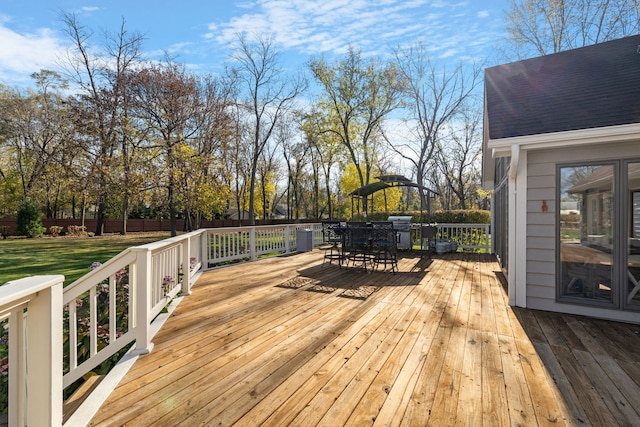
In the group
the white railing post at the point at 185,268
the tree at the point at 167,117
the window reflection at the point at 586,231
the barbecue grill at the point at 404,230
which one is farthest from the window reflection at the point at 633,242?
the tree at the point at 167,117

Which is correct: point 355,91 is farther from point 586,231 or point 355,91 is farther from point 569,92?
point 586,231

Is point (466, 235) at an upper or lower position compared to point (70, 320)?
upper

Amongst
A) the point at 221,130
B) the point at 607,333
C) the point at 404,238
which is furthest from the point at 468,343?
the point at 221,130

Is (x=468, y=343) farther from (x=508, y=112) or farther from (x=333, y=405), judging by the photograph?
(x=508, y=112)

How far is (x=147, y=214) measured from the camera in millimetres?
26734

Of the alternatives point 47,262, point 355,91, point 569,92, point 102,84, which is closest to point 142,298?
point 569,92

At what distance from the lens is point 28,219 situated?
1678 centimetres

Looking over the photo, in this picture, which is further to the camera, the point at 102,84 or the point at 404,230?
the point at 102,84

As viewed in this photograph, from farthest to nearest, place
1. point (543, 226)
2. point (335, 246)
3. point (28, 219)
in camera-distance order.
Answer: point (28, 219)
point (335, 246)
point (543, 226)

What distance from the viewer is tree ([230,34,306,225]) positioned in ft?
54.4

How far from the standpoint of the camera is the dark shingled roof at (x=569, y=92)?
3.73 m

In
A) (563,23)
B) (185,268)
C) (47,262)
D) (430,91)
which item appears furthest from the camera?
(430,91)

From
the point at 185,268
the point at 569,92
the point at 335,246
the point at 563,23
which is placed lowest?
the point at 335,246

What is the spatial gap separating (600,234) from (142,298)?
4952 mm
